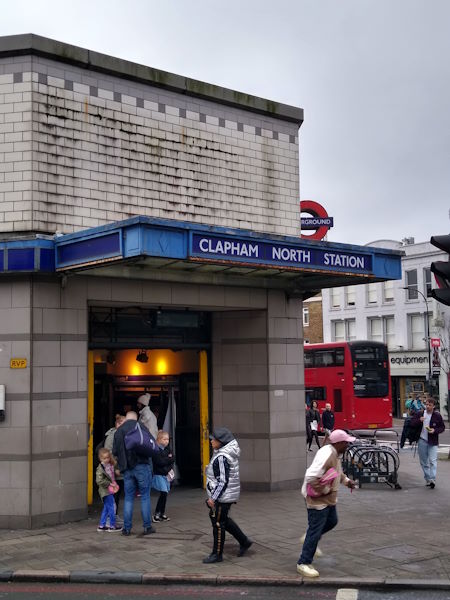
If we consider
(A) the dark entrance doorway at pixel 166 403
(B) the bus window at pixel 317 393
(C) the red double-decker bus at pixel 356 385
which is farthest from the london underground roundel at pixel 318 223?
(B) the bus window at pixel 317 393

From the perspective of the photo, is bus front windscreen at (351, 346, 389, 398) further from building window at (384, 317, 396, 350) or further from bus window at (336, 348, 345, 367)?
building window at (384, 317, 396, 350)

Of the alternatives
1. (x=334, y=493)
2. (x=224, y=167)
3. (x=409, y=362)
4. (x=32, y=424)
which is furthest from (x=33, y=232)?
(x=409, y=362)

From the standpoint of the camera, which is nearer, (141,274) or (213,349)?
(141,274)

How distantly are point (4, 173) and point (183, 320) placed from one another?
4336 millimetres

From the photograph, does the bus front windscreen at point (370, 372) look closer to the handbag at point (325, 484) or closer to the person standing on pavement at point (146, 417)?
the person standing on pavement at point (146, 417)

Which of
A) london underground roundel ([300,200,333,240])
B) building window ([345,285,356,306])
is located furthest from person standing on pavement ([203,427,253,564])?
building window ([345,285,356,306])

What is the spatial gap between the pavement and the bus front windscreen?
16.2m

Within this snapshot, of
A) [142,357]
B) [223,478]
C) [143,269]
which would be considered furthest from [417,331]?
[223,478]

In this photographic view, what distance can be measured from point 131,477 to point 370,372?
20067 mm

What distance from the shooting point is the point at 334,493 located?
26.2ft

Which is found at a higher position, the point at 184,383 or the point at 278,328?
the point at 278,328

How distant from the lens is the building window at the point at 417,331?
1838 inches

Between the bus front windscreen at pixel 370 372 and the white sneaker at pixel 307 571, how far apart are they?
2108 cm

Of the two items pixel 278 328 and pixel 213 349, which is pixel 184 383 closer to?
pixel 213 349
